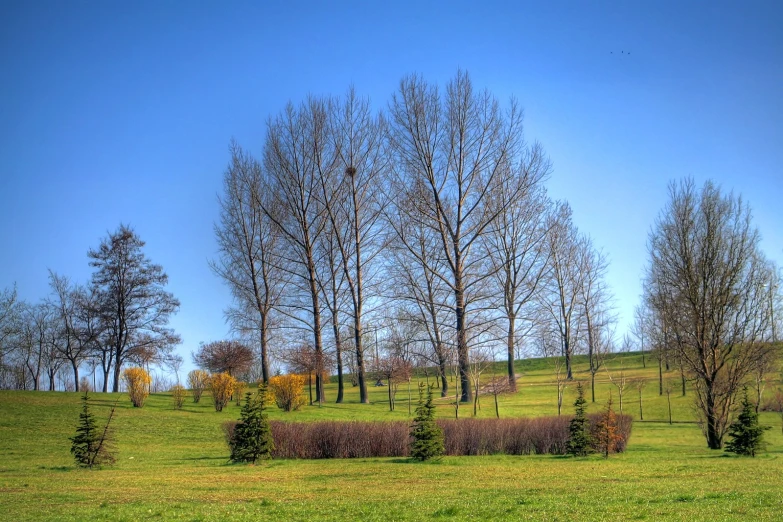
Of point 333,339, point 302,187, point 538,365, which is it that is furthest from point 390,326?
point 538,365

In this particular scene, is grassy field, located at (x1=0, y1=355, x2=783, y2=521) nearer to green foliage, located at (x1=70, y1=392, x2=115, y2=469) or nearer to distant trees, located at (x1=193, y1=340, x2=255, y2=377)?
green foliage, located at (x1=70, y1=392, x2=115, y2=469)

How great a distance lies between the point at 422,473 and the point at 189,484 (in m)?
5.35

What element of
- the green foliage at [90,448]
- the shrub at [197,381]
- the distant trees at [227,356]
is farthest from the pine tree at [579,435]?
the distant trees at [227,356]

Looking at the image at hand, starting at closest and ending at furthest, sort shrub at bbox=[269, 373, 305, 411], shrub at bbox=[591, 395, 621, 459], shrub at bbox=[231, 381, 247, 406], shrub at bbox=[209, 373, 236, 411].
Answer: shrub at bbox=[591, 395, 621, 459] < shrub at bbox=[269, 373, 305, 411] < shrub at bbox=[209, 373, 236, 411] < shrub at bbox=[231, 381, 247, 406]

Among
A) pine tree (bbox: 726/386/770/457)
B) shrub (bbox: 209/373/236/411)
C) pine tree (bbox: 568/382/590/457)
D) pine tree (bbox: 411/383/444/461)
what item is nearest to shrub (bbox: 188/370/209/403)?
shrub (bbox: 209/373/236/411)

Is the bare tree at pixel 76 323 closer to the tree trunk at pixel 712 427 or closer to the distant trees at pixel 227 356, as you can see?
the distant trees at pixel 227 356

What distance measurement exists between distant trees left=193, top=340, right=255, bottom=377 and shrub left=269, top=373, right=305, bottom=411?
970 cm

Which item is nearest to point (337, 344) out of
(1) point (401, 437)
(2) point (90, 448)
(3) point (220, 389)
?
(3) point (220, 389)

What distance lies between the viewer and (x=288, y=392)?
29484 mm

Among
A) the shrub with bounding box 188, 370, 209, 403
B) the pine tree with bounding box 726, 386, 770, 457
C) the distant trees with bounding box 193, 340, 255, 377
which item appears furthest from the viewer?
the distant trees with bounding box 193, 340, 255, 377

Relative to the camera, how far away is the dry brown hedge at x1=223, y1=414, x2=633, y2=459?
779 inches

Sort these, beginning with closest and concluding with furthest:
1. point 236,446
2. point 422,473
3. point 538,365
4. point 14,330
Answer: point 422,473, point 236,446, point 14,330, point 538,365

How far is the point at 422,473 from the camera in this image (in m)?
15.0

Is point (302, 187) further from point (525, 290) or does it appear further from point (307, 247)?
point (525, 290)
